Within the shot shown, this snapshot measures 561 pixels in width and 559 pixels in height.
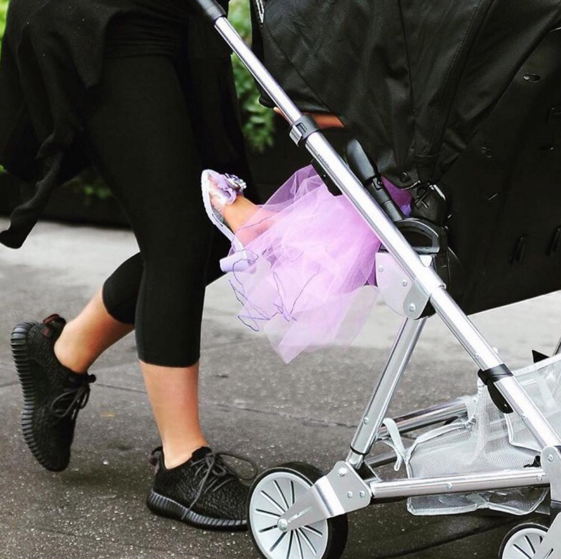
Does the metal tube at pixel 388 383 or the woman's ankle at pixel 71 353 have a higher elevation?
the metal tube at pixel 388 383

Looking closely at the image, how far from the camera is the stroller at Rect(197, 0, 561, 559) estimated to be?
7.27 ft

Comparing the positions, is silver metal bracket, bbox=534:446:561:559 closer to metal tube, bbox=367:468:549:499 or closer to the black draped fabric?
metal tube, bbox=367:468:549:499

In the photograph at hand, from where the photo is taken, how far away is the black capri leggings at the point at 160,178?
9.48 ft

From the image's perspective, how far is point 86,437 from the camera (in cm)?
369

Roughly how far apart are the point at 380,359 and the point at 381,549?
1.81m

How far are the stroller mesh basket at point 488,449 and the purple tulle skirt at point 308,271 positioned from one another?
1.05 feet

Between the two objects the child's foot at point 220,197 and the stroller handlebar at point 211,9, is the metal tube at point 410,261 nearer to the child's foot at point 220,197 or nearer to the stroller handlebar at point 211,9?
the stroller handlebar at point 211,9

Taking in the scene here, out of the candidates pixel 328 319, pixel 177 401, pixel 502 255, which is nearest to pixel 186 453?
pixel 177 401

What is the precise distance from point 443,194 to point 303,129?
1.06ft

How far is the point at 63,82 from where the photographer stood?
285 cm

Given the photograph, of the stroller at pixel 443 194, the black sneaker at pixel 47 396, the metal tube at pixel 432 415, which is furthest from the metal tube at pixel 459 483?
the black sneaker at pixel 47 396

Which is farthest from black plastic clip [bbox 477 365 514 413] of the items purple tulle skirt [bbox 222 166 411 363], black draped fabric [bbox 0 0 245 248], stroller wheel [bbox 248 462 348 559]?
black draped fabric [bbox 0 0 245 248]

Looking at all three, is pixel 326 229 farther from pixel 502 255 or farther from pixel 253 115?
pixel 253 115

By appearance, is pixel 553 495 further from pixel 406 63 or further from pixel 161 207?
pixel 161 207
